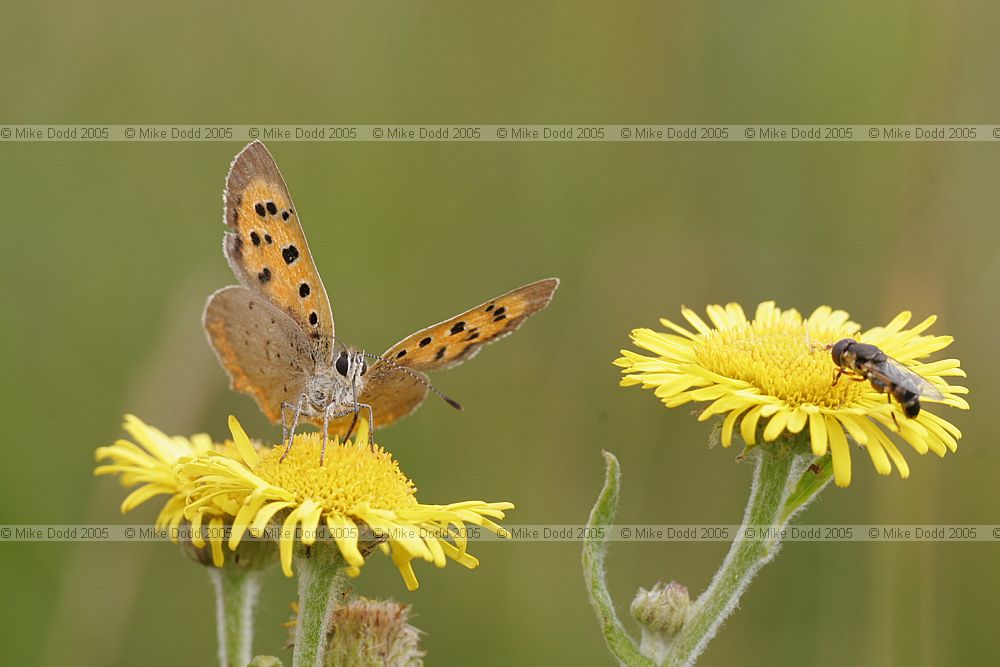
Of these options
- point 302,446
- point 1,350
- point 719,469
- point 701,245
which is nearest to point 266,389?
point 302,446

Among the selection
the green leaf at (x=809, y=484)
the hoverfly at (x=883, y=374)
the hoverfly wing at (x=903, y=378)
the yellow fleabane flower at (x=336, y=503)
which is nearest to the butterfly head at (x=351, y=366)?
the yellow fleabane flower at (x=336, y=503)

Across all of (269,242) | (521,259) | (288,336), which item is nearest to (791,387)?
(288,336)

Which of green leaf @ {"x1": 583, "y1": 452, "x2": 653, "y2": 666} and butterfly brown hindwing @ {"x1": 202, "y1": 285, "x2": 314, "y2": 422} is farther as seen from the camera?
butterfly brown hindwing @ {"x1": 202, "y1": 285, "x2": 314, "y2": 422}

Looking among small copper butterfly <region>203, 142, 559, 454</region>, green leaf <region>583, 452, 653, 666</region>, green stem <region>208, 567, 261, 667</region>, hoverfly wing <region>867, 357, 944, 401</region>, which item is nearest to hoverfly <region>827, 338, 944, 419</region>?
hoverfly wing <region>867, 357, 944, 401</region>

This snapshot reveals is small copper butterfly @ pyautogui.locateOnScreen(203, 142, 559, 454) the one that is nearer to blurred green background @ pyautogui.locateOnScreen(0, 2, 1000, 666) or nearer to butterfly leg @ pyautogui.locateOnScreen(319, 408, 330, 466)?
butterfly leg @ pyautogui.locateOnScreen(319, 408, 330, 466)

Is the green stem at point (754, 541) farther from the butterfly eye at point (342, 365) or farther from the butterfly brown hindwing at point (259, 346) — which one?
the butterfly brown hindwing at point (259, 346)

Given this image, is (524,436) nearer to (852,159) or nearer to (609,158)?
(609,158)
